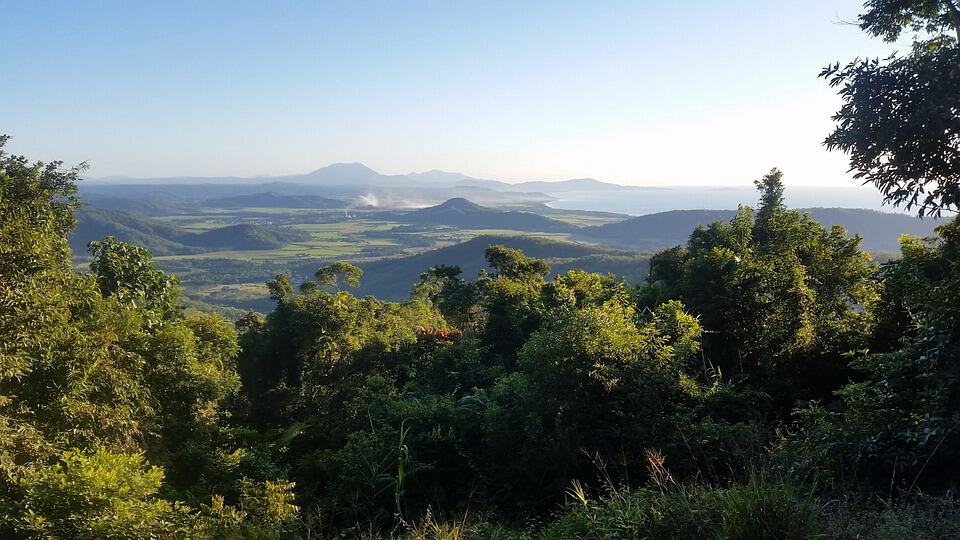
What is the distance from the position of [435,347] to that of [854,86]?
41.7ft

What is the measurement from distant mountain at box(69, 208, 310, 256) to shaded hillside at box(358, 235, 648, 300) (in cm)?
5671

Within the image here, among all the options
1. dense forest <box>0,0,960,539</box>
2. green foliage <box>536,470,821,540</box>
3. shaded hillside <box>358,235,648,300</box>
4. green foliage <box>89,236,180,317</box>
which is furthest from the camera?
shaded hillside <box>358,235,648,300</box>

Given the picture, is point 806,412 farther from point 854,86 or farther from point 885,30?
point 885,30

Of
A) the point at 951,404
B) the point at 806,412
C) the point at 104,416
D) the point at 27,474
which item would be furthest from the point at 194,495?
the point at 951,404

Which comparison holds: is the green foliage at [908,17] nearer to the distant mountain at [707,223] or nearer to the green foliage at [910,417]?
the green foliage at [910,417]

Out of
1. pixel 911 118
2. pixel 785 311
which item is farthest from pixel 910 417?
pixel 785 311

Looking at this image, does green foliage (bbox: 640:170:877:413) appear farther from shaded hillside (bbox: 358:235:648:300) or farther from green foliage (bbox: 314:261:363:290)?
shaded hillside (bbox: 358:235:648:300)

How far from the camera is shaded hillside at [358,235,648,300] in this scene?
3211 inches

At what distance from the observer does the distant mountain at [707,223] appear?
71812 millimetres

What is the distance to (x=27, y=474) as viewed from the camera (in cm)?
557

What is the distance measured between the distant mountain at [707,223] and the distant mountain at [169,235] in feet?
298

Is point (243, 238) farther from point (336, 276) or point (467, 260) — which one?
point (336, 276)

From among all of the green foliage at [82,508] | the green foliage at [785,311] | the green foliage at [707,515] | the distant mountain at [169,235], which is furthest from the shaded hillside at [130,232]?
the green foliage at [707,515]

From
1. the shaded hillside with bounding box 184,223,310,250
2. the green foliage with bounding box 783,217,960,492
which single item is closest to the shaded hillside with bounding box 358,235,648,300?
the shaded hillside with bounding box 184,223,310,250
